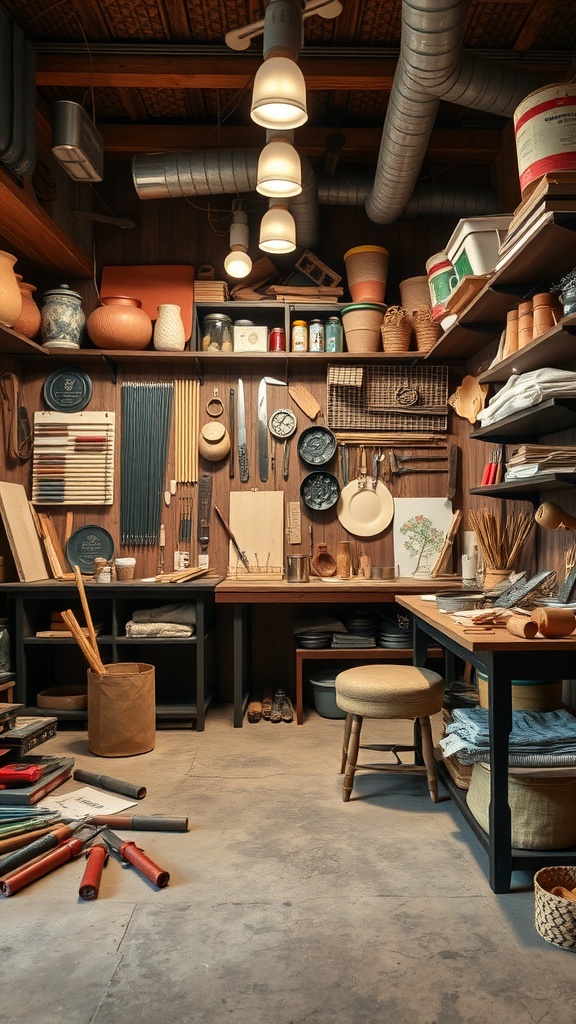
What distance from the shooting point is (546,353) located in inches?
134

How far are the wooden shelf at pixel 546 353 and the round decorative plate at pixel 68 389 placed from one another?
2987 mm

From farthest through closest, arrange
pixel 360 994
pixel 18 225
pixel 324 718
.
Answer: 1. pixel 324 718
2. pixel 18 225
3. pixel 360 994

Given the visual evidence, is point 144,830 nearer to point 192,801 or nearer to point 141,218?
point 192,801

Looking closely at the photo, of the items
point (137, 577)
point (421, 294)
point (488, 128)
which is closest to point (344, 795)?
point (137, 577)

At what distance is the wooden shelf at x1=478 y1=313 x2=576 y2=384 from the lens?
116 inches

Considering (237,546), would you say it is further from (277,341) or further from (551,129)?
(551,129)

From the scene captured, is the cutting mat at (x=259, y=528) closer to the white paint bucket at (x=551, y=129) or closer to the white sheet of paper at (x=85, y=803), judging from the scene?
the white sheet of paper at (x=85, y=803)

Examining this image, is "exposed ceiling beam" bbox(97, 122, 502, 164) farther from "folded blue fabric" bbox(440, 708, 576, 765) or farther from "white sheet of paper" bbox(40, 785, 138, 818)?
"white sheet of paper" bbox(40, 785, 138, 818)

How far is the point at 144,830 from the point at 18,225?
138 inches

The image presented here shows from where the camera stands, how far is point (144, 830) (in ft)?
10.6

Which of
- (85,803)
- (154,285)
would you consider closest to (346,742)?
(85,803)

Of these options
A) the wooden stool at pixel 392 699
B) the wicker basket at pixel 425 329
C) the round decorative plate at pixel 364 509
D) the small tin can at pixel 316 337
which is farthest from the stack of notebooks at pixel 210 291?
the wooden stool at pixel 392 699

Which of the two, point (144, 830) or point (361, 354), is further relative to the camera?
point (361, 354)

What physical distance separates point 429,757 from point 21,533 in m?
3.13
